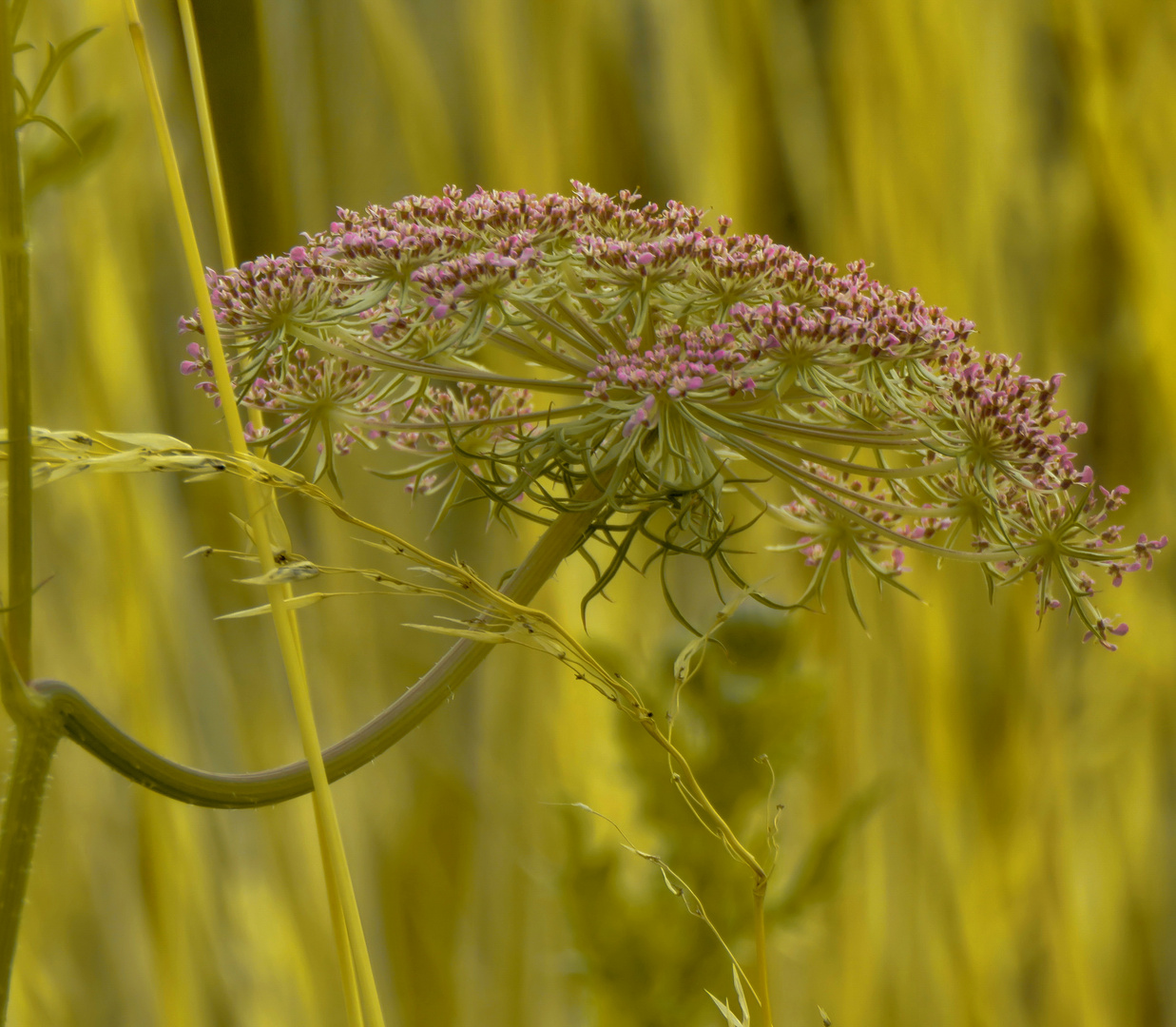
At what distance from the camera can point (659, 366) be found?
14.0 inches

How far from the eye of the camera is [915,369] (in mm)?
384

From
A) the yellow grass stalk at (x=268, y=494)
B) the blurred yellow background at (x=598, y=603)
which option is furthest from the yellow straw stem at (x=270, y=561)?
the blurred yellow background at (x=598, y=603)

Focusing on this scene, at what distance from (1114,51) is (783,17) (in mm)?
327

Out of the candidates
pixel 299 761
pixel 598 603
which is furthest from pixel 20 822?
pixel 598 603

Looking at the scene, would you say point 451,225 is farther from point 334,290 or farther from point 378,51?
point 378,51

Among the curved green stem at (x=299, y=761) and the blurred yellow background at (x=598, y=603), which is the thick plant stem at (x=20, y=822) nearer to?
the curved green stem at (x=299, y=761)

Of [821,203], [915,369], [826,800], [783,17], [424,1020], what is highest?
[783,17]

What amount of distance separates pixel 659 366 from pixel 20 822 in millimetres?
247

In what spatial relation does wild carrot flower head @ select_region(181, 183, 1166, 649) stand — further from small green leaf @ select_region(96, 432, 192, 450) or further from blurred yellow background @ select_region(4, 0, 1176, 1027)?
blurred yellow background @ select_region(4, 0, 1176, 1027)

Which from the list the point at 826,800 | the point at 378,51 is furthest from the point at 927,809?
the point at 378,51

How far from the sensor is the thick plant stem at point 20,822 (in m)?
0.30

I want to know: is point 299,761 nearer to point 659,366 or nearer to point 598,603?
point 659,366

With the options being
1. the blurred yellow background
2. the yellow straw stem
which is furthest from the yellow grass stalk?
the blurred yellow background

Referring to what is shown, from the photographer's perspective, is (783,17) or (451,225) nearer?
(451,225)
